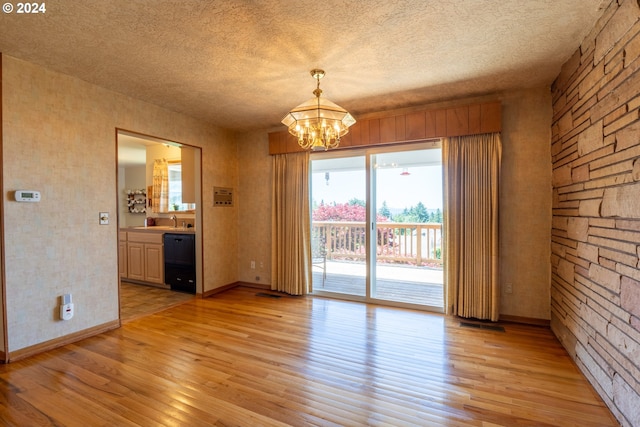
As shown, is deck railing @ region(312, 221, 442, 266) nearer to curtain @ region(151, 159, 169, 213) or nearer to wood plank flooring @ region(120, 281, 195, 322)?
wood plank flooring @ region(120, 281, 195, 322)

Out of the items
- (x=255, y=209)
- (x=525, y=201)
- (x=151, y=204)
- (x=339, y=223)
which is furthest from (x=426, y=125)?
(x=151, y=204)

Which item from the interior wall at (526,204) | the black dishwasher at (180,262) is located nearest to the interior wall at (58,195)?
the black dishwasher at (180,262)

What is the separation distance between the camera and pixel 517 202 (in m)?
3.16

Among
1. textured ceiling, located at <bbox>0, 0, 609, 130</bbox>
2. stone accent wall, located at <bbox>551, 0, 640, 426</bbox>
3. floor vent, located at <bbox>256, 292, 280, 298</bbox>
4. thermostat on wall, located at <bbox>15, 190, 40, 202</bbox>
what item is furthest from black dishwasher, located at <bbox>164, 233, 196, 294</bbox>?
stone accent wall, located at <bbox>551, 0, 640, 426</bbox>

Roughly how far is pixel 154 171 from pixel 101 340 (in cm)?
348

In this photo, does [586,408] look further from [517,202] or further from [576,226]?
[517,202]

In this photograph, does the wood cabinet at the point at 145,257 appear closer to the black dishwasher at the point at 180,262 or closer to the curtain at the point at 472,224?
the black dishwasher at the point at 180,262

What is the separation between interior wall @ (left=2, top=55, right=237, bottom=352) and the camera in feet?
7.99

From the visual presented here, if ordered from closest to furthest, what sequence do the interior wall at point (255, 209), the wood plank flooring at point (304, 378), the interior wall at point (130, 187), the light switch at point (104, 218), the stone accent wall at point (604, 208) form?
the stone accent wall at point (604, 208) < the wood plank flooring at point (304, 378) < the light switch at point (104, 218) < the interior wall at point (255, 209) < the interior wall at point (130, 187)

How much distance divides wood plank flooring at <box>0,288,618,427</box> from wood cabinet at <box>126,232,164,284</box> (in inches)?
64.2

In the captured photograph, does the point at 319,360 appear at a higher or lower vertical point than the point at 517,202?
lower

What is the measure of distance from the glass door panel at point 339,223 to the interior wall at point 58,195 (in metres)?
2.36

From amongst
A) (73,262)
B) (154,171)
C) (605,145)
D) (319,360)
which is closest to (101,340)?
(73,262)

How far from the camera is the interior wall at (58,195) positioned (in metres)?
2.44
